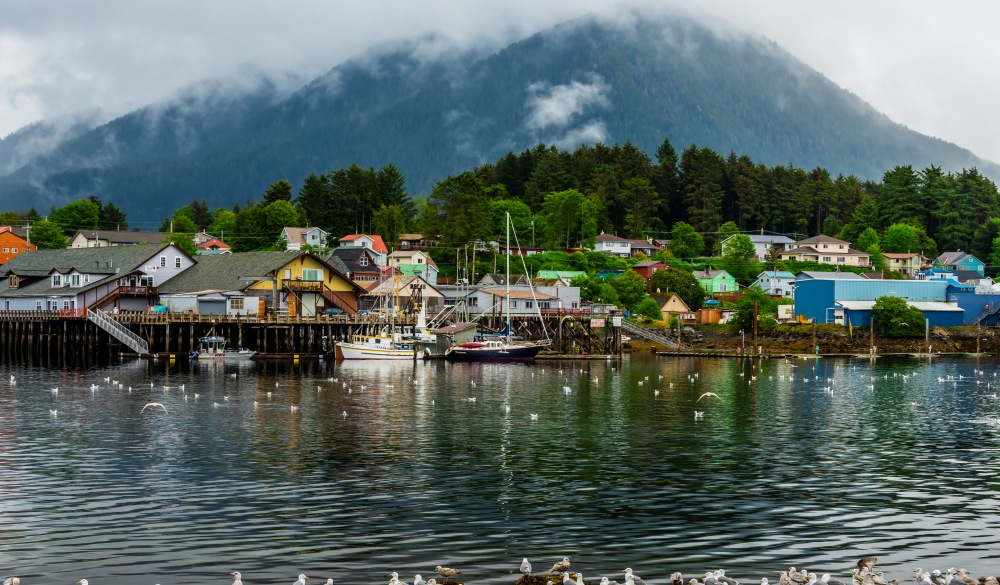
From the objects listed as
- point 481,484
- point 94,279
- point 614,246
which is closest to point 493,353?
point 94,279

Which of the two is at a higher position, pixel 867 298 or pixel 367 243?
pixel 367 243

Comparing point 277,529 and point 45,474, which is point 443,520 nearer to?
point 277,529

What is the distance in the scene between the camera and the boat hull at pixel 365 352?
100562mm

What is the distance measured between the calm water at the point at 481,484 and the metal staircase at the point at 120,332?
3336cm

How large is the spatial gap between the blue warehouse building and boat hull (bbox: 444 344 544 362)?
4572 centimetres

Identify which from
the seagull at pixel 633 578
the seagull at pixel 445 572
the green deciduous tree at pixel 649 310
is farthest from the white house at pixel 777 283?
the seagull at pixel 445 572

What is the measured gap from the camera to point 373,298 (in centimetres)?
12875

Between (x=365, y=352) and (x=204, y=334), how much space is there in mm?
17351

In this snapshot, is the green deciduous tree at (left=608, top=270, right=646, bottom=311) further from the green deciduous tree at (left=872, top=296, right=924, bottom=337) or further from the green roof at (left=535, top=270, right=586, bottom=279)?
the green deciduous tree at (left=872, top=296, right=924, bottom=337)

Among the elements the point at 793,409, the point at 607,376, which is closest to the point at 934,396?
the point at 793,409

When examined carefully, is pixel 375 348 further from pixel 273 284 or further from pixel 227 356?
pixel 273 284

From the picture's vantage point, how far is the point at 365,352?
10056 cm

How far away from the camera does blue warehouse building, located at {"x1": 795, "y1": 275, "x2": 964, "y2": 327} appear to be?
5143 inches

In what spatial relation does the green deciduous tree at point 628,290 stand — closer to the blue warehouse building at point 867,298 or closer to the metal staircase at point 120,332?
the blue warehouse building at point 867,298
